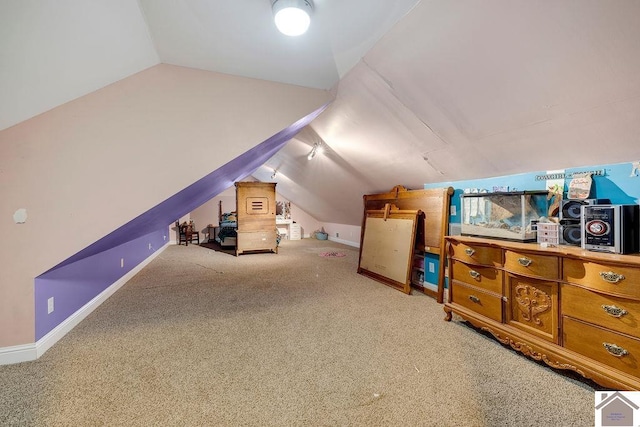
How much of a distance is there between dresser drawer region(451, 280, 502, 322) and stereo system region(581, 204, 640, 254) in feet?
2.33

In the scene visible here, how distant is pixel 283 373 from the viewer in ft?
5.79

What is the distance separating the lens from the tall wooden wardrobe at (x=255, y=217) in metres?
6.04

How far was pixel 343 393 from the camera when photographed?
1.57 meters

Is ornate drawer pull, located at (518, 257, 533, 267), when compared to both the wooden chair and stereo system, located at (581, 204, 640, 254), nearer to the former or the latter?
stereo system, located at (581, 204, 640, 254)

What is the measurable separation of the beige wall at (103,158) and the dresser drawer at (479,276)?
223cm

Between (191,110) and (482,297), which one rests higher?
(191,110)

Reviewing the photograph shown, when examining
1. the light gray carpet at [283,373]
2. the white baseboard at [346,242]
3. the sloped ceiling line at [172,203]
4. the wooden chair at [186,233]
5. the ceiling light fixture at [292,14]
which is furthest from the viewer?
the wooden chair at [186,233]

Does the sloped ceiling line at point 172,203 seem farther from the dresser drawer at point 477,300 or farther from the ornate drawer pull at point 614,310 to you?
the ornate drawer pull at point 614,310

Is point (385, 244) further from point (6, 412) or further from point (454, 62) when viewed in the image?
point (6, 412)

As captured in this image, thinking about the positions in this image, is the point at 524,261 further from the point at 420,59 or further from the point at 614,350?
the point at 420,59

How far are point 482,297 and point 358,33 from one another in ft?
7.32

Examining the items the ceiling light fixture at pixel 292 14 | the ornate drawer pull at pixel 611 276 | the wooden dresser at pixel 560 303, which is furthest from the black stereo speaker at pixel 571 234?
the ceiling light fixture at pixel 292 14

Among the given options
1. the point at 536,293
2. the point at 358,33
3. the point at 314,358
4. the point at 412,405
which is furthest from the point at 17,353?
the point at 536,293

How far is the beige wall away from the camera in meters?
1.89
